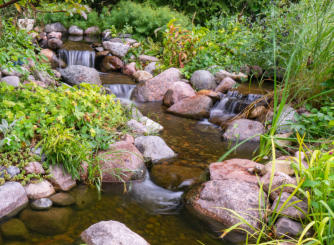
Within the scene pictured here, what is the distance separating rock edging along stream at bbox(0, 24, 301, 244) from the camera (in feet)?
9.29

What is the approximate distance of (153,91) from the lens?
25.3ft

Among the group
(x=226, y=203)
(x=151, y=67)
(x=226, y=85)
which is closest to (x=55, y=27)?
(x=151, y=67)

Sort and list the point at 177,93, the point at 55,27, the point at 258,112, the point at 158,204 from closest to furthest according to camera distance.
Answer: the point at 158,204
the point at 258,112
the point at 177,93
the point at 55,27

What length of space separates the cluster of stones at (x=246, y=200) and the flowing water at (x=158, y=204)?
150mm

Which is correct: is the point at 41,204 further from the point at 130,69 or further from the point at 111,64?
the point at 111,64

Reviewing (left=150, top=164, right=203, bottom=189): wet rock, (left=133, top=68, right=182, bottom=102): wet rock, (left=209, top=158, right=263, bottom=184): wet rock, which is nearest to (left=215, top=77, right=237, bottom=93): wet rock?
(left=133, top=68, right=182, bottom=102): wet rock

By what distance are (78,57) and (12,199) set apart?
769 centimetres

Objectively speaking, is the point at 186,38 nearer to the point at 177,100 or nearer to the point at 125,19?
the point at 177,100

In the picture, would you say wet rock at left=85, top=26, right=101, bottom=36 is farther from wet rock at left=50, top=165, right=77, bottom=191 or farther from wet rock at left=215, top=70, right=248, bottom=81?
wet rock at left=50, top=165, right=77, bottom=191

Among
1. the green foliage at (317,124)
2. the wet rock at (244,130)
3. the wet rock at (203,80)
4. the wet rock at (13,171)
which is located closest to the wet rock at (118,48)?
the wet rock at (203,80)

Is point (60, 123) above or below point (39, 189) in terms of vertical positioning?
above

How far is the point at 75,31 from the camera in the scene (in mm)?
12461

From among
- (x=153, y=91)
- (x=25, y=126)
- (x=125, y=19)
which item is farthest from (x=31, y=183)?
(x=125, y=19)

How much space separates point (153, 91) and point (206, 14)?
7676 mm
